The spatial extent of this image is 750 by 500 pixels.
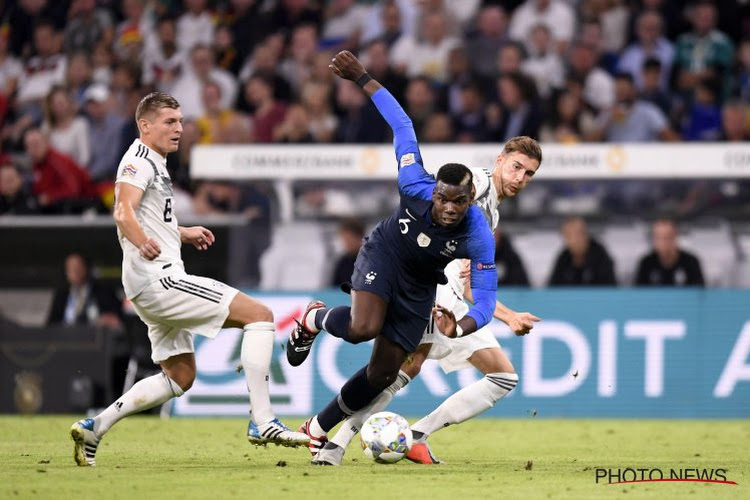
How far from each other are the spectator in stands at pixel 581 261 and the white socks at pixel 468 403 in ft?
18.3

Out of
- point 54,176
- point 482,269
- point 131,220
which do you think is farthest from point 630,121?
point 131,220

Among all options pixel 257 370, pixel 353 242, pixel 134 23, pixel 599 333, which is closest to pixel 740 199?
pixel 599 333

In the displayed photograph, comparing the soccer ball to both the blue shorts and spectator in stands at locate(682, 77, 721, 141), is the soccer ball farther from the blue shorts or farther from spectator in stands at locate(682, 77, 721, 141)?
spectator in stands at locate(682, 77, 721, 141)

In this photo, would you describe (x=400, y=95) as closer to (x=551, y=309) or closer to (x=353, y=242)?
(x=353, y=242)

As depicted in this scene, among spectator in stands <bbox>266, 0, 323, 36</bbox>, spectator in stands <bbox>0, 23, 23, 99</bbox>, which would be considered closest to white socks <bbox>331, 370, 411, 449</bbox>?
spectator in stands <bbox>266, 0, 323, 36</bbox>

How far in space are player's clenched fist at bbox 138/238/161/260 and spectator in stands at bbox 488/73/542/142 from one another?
886 centimetres

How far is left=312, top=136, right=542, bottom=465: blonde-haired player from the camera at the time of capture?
344 inches

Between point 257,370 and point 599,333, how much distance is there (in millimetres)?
6484

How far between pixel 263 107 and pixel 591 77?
423 centimetres

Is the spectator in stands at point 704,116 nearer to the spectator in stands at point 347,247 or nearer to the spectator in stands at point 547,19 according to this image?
the spectator in stands at point 547,19

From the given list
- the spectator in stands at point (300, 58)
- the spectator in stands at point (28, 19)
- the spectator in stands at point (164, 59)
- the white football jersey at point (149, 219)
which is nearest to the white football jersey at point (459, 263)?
the white football jersey at point (149, 219)

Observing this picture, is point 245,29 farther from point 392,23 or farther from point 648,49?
point 648,49

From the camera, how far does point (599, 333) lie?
1416 cm

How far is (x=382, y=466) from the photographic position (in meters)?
8.75
